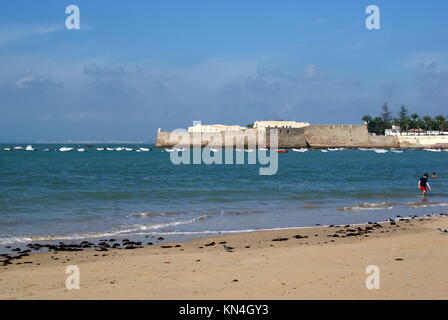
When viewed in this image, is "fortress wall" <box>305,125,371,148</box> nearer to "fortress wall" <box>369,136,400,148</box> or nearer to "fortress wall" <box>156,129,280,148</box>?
"fortress wall" <box>156,129,280,148</box>

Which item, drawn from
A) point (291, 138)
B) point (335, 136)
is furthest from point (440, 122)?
point (291, 138)

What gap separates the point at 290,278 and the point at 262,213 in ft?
32.2

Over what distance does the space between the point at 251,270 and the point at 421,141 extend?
115 m

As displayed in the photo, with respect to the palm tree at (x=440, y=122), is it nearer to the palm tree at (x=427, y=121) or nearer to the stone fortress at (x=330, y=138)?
the palm tree at (x=427, y=121)

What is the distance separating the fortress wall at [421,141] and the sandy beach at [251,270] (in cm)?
10943

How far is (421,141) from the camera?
11481 cm

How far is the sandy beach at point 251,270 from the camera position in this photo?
6.70 meters

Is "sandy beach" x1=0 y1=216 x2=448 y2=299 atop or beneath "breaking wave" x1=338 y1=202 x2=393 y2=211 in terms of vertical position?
atop

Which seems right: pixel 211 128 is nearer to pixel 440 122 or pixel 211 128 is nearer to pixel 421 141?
pixel 421 141

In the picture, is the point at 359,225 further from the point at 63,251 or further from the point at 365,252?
the point at 63,251

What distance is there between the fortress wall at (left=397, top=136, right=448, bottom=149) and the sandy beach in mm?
109429

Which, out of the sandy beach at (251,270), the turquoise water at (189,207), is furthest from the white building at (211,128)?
the sandy beach at (251,270)

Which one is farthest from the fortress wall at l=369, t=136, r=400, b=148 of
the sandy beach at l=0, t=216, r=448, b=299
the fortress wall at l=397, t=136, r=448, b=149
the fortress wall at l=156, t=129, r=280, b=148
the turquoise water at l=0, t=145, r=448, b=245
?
the sandy beach at l=0, t=216, r=448, b=299

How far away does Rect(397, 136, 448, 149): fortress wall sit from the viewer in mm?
113938
